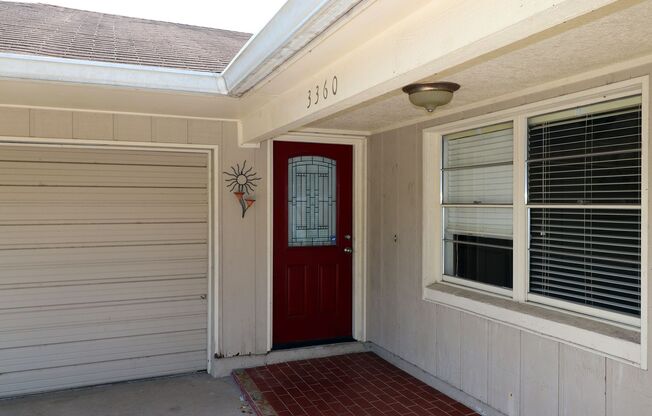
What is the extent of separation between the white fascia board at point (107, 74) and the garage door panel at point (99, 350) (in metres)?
2.32

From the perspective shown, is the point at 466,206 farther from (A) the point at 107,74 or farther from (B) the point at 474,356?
(A) the point at 107,74

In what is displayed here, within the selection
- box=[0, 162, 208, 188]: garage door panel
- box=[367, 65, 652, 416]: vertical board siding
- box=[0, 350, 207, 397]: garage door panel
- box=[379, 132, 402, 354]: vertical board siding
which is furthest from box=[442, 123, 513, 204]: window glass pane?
box=[0, 350, 207, 397]: garage door panel

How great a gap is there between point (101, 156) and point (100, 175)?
6.4 inches

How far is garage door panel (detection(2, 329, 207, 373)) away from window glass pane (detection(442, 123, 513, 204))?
2658mm

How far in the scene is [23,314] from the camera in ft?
13.2

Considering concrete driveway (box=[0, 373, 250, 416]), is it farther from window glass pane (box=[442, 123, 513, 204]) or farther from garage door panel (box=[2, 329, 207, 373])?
window glass pane (box=[442, 123, 513, 204])

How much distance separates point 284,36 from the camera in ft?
7.07

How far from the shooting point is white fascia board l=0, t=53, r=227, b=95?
2.87 m

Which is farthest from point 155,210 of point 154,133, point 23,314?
point 23,314

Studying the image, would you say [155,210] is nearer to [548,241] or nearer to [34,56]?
[34,56]

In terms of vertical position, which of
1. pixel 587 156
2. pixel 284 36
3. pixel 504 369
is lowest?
pixel 504 369

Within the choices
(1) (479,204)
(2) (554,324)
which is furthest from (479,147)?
(2) (554,324)

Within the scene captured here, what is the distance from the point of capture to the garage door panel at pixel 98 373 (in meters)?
4.00

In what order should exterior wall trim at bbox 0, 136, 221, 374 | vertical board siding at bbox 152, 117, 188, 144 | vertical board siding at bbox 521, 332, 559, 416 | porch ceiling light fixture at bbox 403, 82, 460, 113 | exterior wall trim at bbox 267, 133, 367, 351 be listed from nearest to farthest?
porch ceiling light fixture at bbox 403, 82, 460, 113
vertical board siding at bbox 521, 332, 559, 416
vertical board siding at bbox 152, 117, 188, 144
exterior wall trim at bbox 0, 136, 221, 374
exterior wall trim at bbox 267, 133, 367, 351
